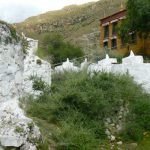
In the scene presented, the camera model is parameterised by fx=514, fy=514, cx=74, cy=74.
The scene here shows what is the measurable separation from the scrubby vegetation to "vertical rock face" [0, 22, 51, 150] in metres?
8.15

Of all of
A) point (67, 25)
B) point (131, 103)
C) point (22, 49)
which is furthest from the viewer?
point (67, 25)

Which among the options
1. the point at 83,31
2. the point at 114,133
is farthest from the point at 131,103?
the point at 83,31

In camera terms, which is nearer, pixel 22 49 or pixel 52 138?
pixel 22 49

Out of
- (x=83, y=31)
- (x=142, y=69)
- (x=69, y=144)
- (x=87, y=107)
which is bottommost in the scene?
(x=69, y=144)

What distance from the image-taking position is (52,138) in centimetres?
1689

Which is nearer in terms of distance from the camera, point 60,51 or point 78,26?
point 60,51

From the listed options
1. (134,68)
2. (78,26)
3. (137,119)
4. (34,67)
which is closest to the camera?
(137,119)

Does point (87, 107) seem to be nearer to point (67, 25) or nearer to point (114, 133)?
point (114, 133)

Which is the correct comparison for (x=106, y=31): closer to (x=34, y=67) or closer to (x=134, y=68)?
(x=134, y=68)

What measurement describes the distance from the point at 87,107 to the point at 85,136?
2.56 metres

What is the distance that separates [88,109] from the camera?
65.3 ft

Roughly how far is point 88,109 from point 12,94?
13.5 metres

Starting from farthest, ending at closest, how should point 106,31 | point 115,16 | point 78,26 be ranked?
1. point 78,26
2. point 106,31
3. point 115,16

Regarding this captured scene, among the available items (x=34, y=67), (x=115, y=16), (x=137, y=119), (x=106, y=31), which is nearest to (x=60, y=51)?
(x=106, y=31)
